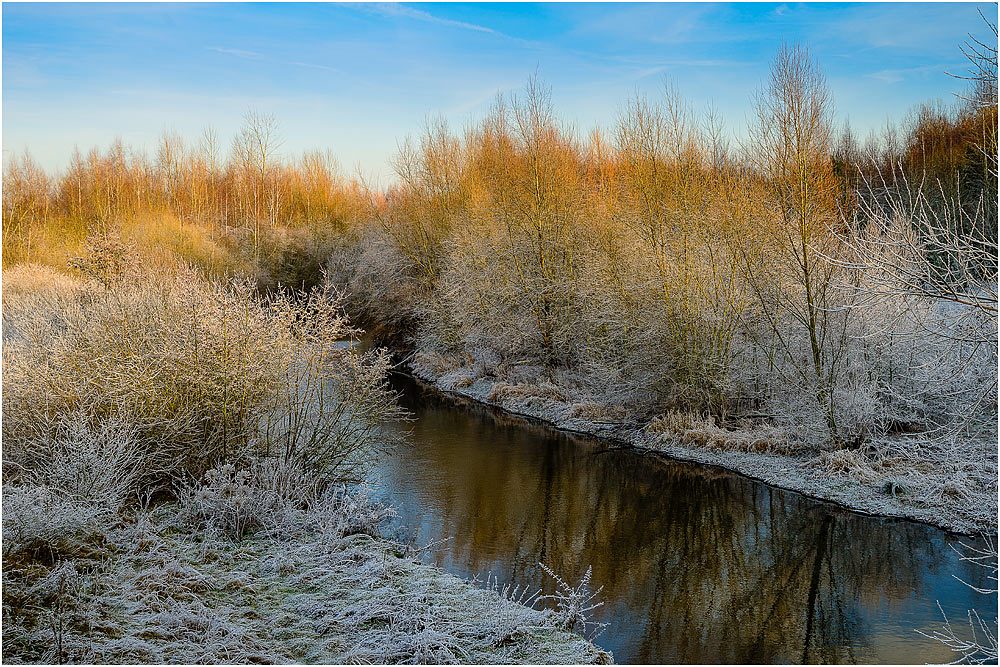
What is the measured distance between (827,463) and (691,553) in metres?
3.97

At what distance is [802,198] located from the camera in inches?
481

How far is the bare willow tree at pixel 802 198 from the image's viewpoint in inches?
483

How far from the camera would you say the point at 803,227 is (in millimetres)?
12250

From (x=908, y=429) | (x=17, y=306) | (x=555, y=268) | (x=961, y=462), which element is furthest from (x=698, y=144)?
(x=17, y=306)

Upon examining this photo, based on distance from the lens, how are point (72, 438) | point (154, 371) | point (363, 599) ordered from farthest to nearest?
point (154, 371)
point (72, 438)
point (363, 599)

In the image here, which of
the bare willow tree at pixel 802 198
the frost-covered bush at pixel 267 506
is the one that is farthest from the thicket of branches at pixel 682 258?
the frost-covered bush at pixel 267 506

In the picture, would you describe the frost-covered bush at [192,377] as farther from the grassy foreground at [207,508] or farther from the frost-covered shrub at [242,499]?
the frost-covered shrub at [242,499]

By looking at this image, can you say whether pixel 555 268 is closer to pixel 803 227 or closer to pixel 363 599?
pixel 803 227

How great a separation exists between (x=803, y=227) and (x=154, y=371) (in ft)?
34.3

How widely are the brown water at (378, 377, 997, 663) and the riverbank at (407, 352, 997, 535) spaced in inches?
14.3

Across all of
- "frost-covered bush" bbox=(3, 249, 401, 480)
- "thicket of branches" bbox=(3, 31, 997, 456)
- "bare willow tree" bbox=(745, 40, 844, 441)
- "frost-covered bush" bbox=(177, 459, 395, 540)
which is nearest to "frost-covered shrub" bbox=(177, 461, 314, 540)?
"frost-covered bush" bbox=(177, 459, 395, 540)

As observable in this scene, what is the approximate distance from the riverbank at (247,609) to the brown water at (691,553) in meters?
1.19

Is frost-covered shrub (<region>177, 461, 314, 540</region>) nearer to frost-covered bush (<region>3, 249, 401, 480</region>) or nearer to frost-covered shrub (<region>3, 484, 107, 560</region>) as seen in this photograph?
frost-covered bush (<region>3, 249, 401, 480</region>)

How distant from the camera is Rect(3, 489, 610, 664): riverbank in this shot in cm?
581
